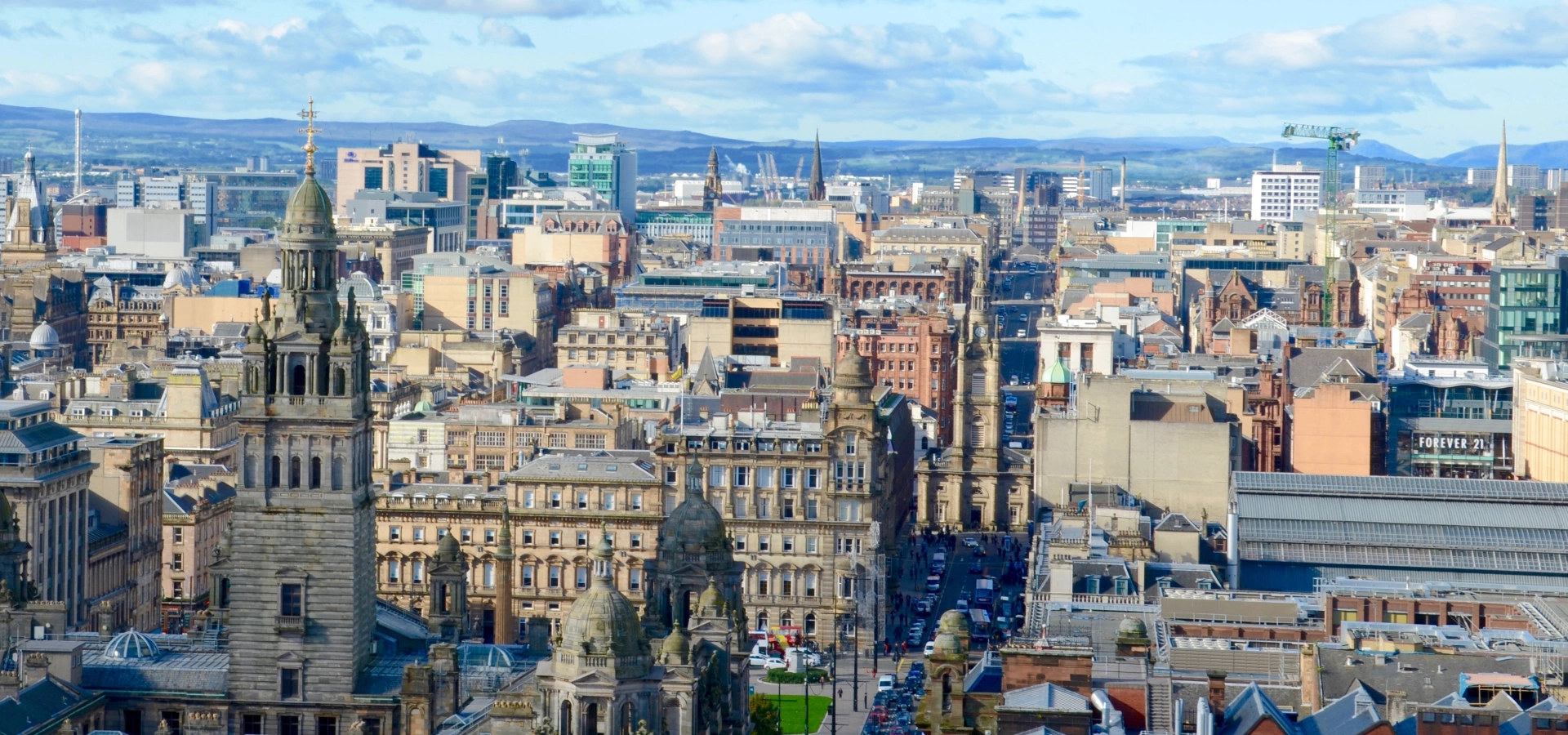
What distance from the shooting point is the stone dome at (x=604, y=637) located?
9350cm

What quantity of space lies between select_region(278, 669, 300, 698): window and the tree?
1912 centimetres

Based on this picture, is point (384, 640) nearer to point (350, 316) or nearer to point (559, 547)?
point (350, 316)

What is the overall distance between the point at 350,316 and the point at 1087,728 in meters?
38.0

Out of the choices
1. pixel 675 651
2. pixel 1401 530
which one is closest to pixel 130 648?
pixel 675 651

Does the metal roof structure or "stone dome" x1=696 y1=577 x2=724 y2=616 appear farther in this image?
the metal roof structure

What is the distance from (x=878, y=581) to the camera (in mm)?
177000

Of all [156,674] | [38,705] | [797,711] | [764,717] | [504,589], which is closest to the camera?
[38,705]

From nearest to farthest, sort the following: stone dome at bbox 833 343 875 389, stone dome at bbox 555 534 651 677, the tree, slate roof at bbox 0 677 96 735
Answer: stone dome at bbox 555 534 651 677
slate roof at bbox 0 677 96 735
the tree
stone dome at bbox 833 343 875 389

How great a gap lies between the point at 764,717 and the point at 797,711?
21.3 meters

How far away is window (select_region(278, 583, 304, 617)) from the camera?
117 metres

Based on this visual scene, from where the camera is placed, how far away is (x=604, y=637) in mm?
93625

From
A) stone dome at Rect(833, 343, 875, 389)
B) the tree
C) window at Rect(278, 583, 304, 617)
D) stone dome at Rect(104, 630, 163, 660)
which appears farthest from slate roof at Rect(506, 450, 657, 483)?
stone dome at Rect(104, 630, 163, 660)

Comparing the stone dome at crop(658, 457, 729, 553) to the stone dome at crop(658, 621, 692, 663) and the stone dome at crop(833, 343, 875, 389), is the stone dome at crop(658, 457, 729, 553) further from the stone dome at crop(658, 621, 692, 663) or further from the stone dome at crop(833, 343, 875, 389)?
the stone dome at crop(833, 343, 875, 389)

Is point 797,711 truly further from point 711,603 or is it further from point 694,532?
point 711,603
